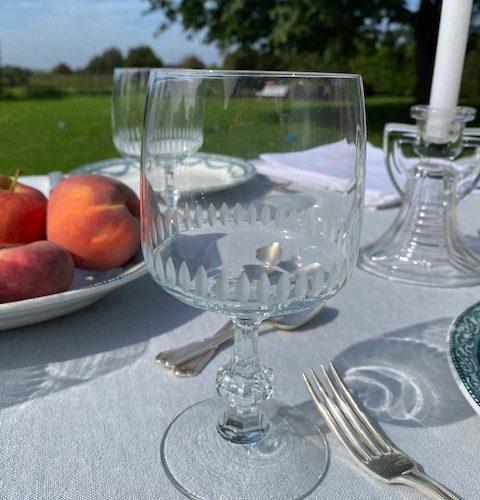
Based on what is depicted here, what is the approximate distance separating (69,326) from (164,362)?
0.32ft

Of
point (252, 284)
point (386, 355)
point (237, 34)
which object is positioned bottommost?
point (386, 355)

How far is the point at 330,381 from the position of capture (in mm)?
365

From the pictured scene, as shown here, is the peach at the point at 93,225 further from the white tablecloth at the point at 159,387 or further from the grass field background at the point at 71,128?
the grass field background at the point at 71,128

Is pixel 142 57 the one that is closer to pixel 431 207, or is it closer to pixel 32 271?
pixel 431 207

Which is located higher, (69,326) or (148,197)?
(148,197)

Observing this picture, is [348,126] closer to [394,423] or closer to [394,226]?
[394,423]

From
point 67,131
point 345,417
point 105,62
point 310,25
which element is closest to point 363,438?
point 345,417

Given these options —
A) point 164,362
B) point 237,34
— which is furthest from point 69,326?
point 237,34

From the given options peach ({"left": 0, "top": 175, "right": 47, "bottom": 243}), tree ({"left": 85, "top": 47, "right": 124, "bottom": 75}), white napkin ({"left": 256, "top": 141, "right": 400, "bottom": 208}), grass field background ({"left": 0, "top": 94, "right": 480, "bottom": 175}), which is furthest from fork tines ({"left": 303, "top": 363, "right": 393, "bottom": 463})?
tree ({"left": 85, "top": 47, "right": 124, "bottom": 75})

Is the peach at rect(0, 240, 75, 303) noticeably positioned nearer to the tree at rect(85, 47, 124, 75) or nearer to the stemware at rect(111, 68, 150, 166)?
the stemware at rect(111, 68, 150, 166)

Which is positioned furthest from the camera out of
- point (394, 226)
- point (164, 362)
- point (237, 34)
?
point (237, 34)

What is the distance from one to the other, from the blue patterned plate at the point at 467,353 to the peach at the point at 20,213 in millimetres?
367

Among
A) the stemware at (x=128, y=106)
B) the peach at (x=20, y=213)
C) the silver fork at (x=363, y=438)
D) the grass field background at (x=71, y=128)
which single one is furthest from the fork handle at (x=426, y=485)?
the grass field background at (x=71, y=128)

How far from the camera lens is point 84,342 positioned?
412 mm
